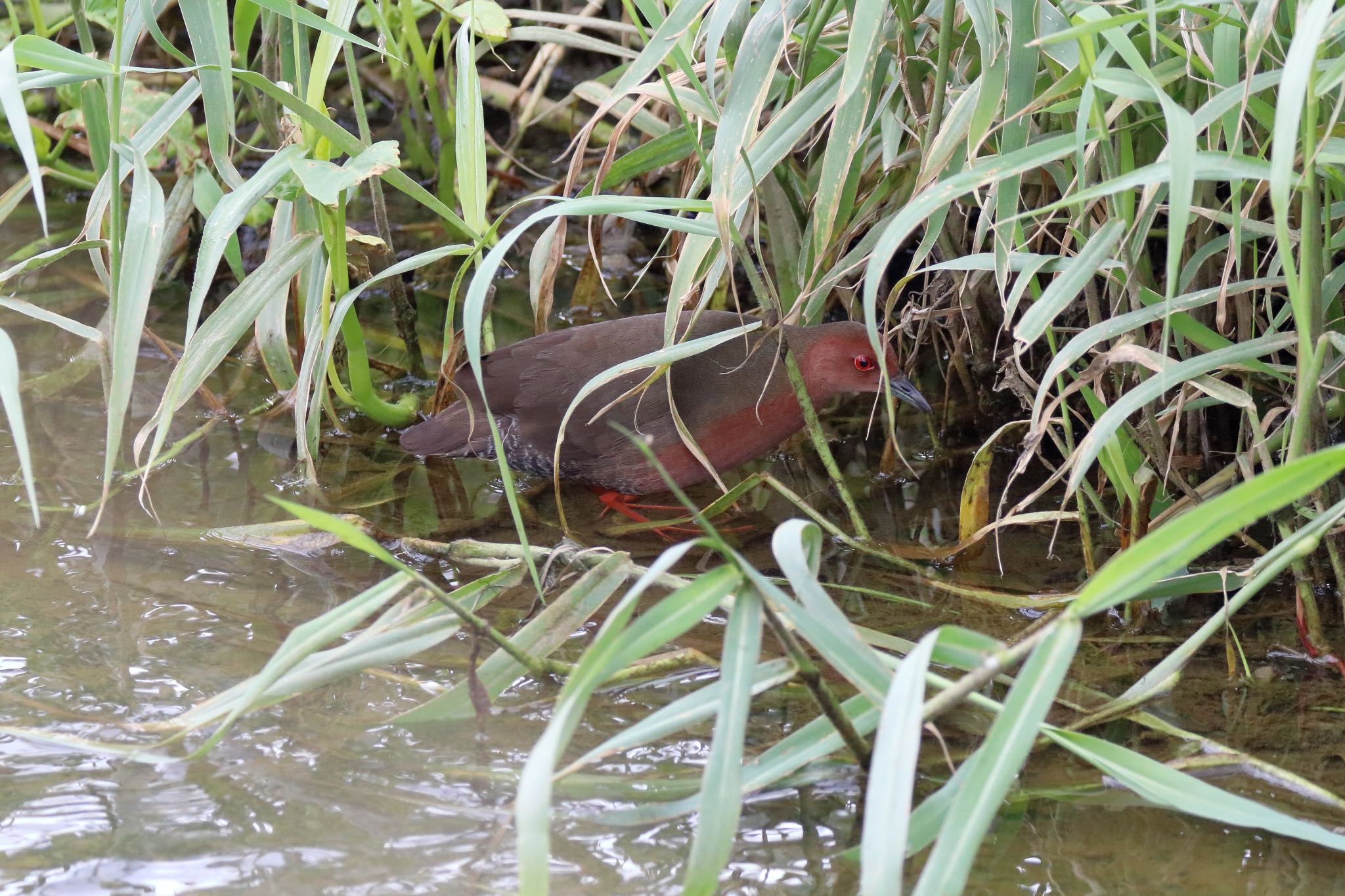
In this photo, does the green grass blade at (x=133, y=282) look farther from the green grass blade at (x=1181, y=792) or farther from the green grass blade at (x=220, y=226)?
the green grass blade at (x=1181, y=792)

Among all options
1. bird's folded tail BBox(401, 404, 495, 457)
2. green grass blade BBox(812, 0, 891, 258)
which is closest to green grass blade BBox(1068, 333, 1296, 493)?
green grass blade BBox(812, 0, 891, 258)

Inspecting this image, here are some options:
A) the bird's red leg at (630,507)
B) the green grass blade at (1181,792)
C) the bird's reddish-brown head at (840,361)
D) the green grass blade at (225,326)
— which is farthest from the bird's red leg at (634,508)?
the green grass blade at (1181,792)

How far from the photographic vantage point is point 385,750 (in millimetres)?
2096

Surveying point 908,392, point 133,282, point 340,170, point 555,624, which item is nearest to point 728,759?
point 555,624

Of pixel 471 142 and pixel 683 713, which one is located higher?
pixel 471 142

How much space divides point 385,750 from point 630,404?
1356 mm

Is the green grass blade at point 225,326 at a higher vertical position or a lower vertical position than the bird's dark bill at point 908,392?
higher

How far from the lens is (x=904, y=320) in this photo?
278 cm

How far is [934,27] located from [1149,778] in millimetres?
1654

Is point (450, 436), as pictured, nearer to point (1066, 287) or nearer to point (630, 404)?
point (630, 404)

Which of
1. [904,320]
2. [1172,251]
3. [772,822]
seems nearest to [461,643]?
[772,822]

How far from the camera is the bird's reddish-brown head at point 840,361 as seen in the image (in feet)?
10.8

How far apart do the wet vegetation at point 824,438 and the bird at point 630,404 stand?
16 cm

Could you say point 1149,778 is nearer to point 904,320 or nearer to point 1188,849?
point 1188,849
